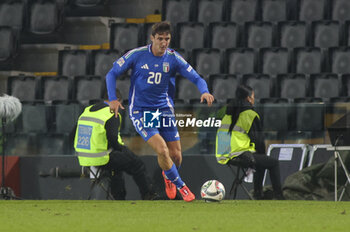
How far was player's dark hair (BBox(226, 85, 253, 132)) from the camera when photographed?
1134cm

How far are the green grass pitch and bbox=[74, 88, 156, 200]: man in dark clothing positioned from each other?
1.72m

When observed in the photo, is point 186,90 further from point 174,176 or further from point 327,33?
point 174,176

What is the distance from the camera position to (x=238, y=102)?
451 inches

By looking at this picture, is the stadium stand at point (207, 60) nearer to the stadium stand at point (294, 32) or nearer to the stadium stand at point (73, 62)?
the stadium stand at point (294, 32)

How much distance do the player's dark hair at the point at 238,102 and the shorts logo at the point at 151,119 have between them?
148cm

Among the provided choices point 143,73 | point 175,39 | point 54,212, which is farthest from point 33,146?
point 175,39

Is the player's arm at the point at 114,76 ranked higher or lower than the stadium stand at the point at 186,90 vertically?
higher

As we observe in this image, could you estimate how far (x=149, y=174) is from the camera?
11.9 m

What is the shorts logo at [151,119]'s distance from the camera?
33.3 ft

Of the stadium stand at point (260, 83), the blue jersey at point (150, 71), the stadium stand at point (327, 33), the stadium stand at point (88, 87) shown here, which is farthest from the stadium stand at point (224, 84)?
the blue jersey at point (150, 71)

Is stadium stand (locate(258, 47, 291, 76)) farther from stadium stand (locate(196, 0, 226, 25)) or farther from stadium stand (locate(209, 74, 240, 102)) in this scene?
stadium stand (locate(196, 0, 226, 25))

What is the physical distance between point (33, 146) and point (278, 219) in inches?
228

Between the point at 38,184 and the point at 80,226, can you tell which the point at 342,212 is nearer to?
the point at 80,226

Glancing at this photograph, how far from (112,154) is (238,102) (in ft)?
6.10
